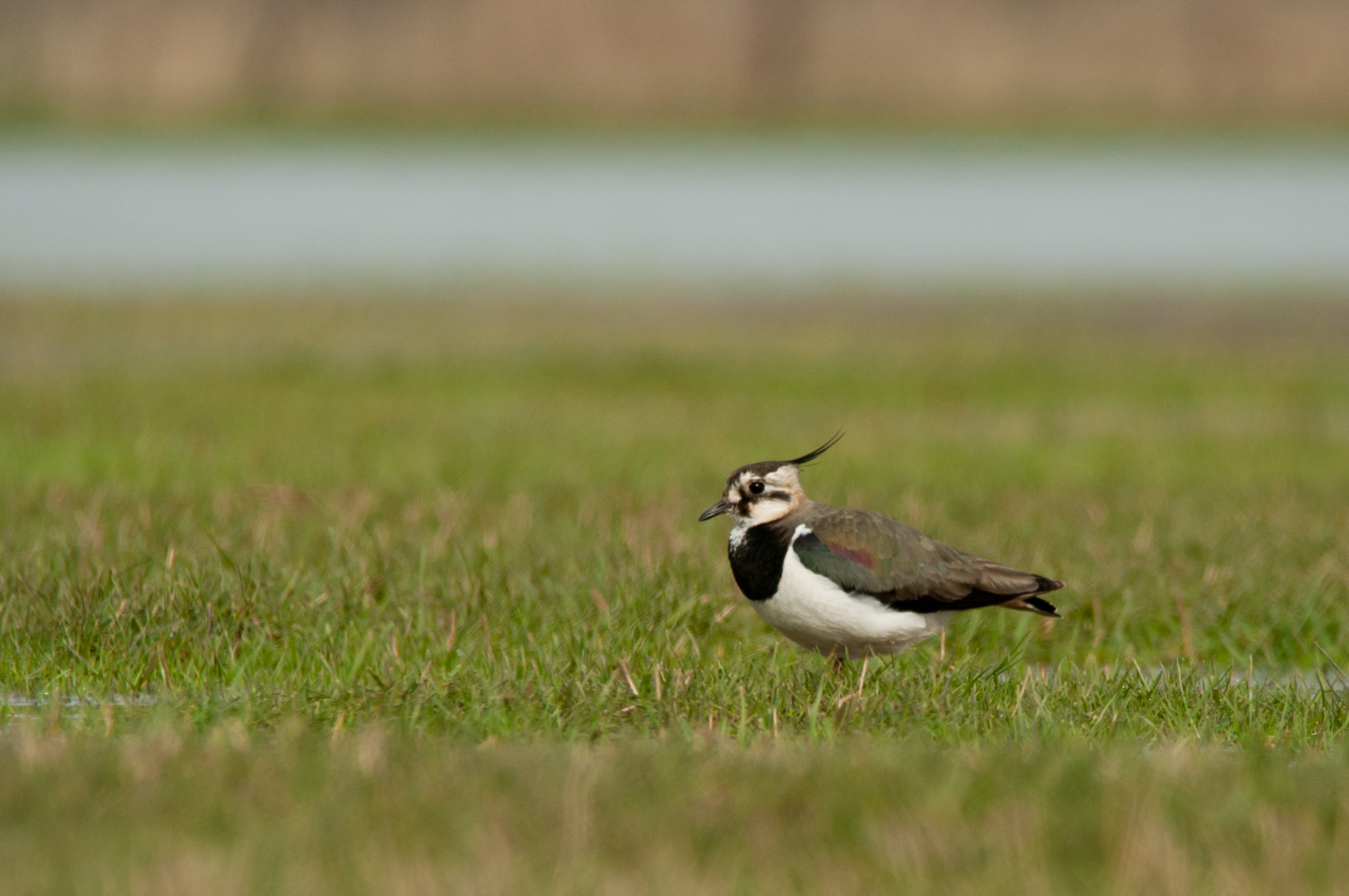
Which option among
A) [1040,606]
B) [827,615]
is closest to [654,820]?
[827,615]

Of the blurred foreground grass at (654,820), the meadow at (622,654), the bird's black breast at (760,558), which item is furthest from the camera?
the bird's black breast at (760,558)

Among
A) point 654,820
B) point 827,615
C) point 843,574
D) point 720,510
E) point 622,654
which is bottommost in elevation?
point 622,654

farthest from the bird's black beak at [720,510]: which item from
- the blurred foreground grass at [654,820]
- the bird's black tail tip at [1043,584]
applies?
the blurred foreground grass at [654,820]

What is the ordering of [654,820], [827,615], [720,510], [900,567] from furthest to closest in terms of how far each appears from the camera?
[720,510] → [900,567] → [827,615] → [654,820]

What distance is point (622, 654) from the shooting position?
612 cm

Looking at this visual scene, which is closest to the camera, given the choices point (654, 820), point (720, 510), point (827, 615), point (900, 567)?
point (654, 820)

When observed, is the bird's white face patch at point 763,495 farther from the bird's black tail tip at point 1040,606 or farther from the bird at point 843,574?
the bird's black tail tip at point 1040,606

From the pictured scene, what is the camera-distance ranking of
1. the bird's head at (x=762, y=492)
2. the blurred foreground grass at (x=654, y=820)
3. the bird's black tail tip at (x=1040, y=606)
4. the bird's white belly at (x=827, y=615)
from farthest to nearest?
the bird's black tail tip at (x=1040, y=606), the bird's head at (x=762, y=492), the bird's white belly at (x=827, y=615), the blurred foreground grass at (x=654, y=820)

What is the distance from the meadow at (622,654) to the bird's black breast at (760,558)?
0.93 ft

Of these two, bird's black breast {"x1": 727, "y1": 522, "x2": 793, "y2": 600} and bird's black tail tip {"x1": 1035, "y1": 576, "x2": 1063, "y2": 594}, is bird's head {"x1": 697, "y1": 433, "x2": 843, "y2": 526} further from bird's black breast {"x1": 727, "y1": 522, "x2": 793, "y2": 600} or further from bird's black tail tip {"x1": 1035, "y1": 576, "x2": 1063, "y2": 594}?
bird's black tail tip {"x1": 1035, "y1": 576, "x2": 1063, "y2": 594}

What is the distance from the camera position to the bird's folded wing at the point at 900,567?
5.87 metres

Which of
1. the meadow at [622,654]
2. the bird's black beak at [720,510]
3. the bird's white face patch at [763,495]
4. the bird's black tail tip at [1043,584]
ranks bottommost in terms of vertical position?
the meadow at [622,654]

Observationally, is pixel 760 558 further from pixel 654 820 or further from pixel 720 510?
pixel 654 820

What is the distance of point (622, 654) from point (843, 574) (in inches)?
31.9
